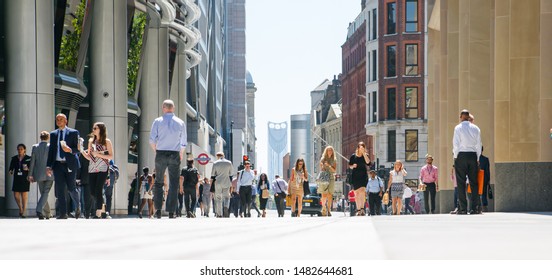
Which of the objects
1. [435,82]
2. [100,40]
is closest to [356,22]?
[435,82]

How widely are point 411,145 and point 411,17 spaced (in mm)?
10623

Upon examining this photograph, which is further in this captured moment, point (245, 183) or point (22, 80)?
point (245, 183)

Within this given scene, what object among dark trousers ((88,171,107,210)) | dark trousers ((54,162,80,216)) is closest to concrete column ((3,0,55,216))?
dark trousers ((88,171,107,210))

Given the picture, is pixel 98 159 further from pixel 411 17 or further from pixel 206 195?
pixel 411 17

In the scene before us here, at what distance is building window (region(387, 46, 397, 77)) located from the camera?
8462 cm

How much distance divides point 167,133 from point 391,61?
6942cm

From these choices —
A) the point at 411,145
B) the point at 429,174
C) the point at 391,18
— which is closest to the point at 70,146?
the point at 429,174

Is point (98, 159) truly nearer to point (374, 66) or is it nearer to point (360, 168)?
point (360, 168)

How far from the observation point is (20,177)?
2100 cm

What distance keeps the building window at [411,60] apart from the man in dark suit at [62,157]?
222 ft

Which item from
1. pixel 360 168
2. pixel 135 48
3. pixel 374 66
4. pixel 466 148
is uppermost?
pixel 374 66

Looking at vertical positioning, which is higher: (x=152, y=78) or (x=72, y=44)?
(x=72, y=44)

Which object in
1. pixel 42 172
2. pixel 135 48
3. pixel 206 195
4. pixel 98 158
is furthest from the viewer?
pixel 135 48

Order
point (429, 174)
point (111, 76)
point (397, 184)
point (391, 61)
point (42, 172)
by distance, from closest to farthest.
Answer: point (42, 172)
point (429, 174)
point (397, 184)
point (111, 76)
point (391, 61)
